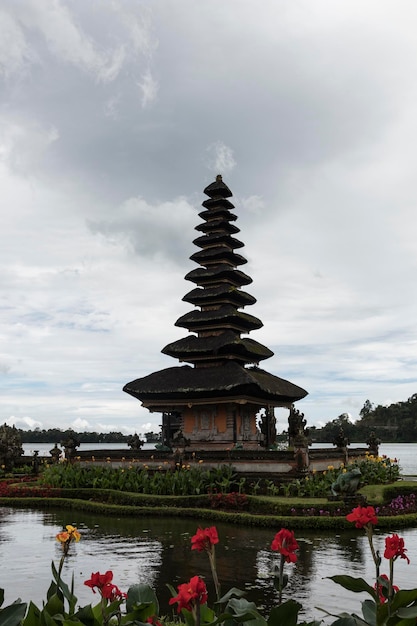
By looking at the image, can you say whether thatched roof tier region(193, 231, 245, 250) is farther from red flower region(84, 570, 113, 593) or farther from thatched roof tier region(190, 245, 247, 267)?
red flower region(84, 570, 113, 593)

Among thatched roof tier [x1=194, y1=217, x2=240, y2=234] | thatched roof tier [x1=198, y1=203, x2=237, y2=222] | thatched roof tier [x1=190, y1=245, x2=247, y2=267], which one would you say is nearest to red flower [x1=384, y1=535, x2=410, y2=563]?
thatched roof tier [x1=190, y1=245, x2=247, y2=267]

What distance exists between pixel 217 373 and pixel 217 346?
73.1 inches

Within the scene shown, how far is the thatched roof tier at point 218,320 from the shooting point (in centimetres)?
3516

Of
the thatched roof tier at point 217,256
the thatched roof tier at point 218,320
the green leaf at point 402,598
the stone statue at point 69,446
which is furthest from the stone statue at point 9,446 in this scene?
the green leaf at point 402,598

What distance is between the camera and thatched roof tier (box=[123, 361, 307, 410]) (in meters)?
30.7

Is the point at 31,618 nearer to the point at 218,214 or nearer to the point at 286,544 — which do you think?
the point at 286,544

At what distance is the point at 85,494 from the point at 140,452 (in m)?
3.72

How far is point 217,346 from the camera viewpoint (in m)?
33.4

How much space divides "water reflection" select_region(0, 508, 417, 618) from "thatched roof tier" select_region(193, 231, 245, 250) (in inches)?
915

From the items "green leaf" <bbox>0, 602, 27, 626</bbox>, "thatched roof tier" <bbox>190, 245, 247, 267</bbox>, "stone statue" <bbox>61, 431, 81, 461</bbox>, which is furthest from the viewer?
"thatched roof tier" <bbox>190, 245, 247, 267</bbox>

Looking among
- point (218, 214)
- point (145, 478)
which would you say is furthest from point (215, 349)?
point (145, 478)

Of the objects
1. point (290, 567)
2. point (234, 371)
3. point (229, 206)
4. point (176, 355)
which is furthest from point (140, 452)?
point (229, 206)

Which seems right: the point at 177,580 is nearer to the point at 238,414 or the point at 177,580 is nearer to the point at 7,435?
the point at 238,414

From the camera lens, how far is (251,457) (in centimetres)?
2388
